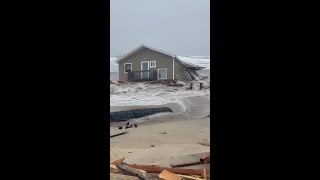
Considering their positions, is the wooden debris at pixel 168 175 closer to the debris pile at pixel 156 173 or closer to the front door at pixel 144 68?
the debris pile at pixel 156 173

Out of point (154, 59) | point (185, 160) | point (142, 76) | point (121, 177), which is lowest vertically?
point (185, 160)

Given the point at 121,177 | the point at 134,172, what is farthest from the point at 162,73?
the point at 121,177

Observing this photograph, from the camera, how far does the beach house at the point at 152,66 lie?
3425 cm

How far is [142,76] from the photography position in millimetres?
34688

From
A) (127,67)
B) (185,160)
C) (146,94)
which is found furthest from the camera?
(127,67)

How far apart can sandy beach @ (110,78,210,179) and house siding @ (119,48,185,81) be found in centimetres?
326

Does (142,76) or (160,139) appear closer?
(160,139)

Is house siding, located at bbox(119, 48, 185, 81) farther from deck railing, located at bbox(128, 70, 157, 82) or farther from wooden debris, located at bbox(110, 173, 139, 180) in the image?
Answer: wooden debris, located at bbox(110, 173, 139, 180)

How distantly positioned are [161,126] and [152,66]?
19.6 metres

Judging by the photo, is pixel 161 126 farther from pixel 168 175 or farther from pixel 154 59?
pixel 154 59

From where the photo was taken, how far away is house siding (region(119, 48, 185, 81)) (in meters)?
34.4
